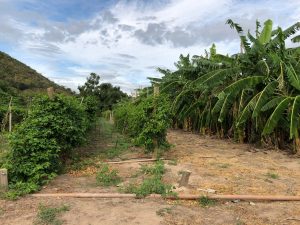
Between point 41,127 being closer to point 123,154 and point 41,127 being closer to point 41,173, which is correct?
point 41,173

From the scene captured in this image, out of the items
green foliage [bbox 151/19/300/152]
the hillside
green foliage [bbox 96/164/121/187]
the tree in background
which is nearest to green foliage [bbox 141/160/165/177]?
green foliage [bbox 96/164/121/187]

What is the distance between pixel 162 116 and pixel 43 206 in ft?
15.1

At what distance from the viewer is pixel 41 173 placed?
23.3ft

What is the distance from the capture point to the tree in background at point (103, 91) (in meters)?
45.8

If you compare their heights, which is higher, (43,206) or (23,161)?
(23,161)

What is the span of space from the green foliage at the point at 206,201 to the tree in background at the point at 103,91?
128ft

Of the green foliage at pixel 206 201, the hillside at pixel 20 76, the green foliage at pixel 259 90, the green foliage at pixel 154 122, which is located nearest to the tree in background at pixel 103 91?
the hillside at pixel 20 76

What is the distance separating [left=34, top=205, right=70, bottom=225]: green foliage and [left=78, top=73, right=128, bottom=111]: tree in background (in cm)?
3938

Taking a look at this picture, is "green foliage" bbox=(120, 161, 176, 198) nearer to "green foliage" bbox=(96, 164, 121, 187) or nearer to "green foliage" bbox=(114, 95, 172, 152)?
"green foliage" bbox=(96, 164, 121, 187)

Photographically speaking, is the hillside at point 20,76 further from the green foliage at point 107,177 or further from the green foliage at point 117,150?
the green foliage at point 107,177

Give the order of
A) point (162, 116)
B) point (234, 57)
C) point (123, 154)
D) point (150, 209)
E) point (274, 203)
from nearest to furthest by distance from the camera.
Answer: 1. point (150, 209)
2. point (274, 203)
3. point (162, 116)
4. point (123, 154)
5. point (234, 57)

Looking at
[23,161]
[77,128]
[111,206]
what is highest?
[77,128]

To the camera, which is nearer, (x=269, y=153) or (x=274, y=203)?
(x=274, y=203)

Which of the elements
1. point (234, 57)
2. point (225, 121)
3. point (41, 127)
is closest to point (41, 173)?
point (41, 127)
